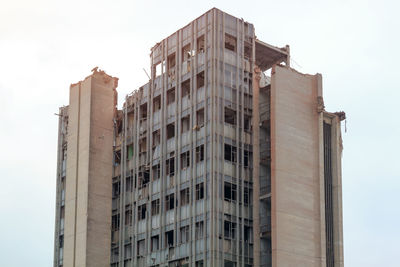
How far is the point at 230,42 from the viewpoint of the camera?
91.3 meters

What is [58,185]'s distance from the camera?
4336 inches

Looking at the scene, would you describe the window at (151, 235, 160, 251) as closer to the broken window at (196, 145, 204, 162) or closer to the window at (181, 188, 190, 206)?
the window at (181, 188, 190, 206)

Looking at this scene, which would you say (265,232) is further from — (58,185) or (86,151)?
(58,185)

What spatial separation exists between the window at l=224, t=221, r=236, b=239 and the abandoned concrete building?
0.11 m

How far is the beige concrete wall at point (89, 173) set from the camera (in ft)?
326

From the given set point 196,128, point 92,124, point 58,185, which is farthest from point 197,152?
point 58,185

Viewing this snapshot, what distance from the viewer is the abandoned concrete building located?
278 ft

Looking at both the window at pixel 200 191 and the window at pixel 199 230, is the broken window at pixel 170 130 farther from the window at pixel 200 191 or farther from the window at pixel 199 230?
the window at pixel 199 230

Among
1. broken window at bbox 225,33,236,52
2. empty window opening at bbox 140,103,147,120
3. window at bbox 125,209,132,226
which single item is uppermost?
broken window at bbox 225,33,236,52

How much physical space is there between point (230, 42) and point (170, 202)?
19131mm

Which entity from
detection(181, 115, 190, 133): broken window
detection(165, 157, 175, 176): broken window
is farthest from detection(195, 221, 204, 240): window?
detection(181, 115, 190, 133): broken window

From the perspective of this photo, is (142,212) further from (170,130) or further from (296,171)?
(296,171)

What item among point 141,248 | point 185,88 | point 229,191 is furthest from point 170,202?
point 185,88

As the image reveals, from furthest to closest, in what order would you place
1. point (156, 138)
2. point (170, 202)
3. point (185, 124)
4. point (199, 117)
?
point (156, 138), point (185, 124), point (170, 202), point (199, 117)
